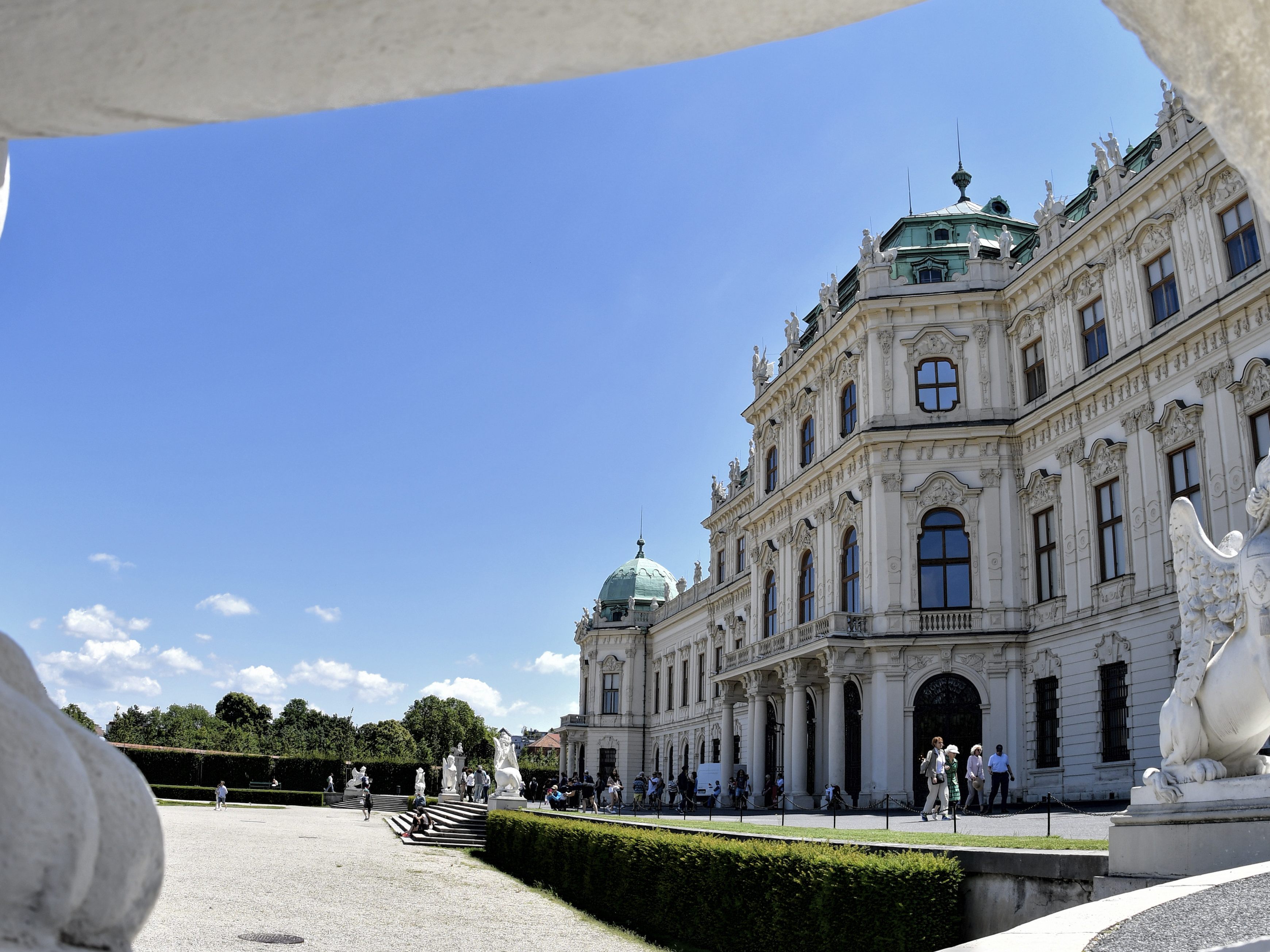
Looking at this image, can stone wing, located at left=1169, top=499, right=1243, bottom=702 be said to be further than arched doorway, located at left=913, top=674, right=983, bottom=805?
No

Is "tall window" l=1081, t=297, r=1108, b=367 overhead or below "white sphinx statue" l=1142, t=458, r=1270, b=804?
overhead

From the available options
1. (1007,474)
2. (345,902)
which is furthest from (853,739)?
(345,902)

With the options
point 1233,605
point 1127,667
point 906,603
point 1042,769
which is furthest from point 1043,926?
point 906,603

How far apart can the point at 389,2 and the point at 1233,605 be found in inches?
310

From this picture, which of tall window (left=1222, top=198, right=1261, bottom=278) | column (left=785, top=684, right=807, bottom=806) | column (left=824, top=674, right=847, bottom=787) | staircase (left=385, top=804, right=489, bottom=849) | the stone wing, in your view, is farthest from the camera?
column (left=785, top=684, right=807, bottom=806)

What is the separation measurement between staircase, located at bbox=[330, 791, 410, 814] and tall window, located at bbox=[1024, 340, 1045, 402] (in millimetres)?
37596

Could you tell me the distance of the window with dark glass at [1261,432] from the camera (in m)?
21.8

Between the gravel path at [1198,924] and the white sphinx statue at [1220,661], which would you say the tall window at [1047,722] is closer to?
the white sphinx statue at [1220,661]

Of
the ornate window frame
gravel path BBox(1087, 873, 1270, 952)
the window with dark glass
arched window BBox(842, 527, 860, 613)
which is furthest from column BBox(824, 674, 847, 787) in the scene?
gravel path BBox(1087, 873, 1270, 952)

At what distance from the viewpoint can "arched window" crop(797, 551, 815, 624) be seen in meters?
36.2

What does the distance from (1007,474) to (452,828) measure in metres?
19.7

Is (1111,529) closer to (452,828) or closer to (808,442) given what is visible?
(808,442)

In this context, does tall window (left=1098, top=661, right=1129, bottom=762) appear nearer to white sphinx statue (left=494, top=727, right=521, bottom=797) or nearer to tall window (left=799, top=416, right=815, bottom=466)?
tall window (left=799, top=416, right=815, bottom=466)

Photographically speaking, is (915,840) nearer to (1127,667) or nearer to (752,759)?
(1127,667)
